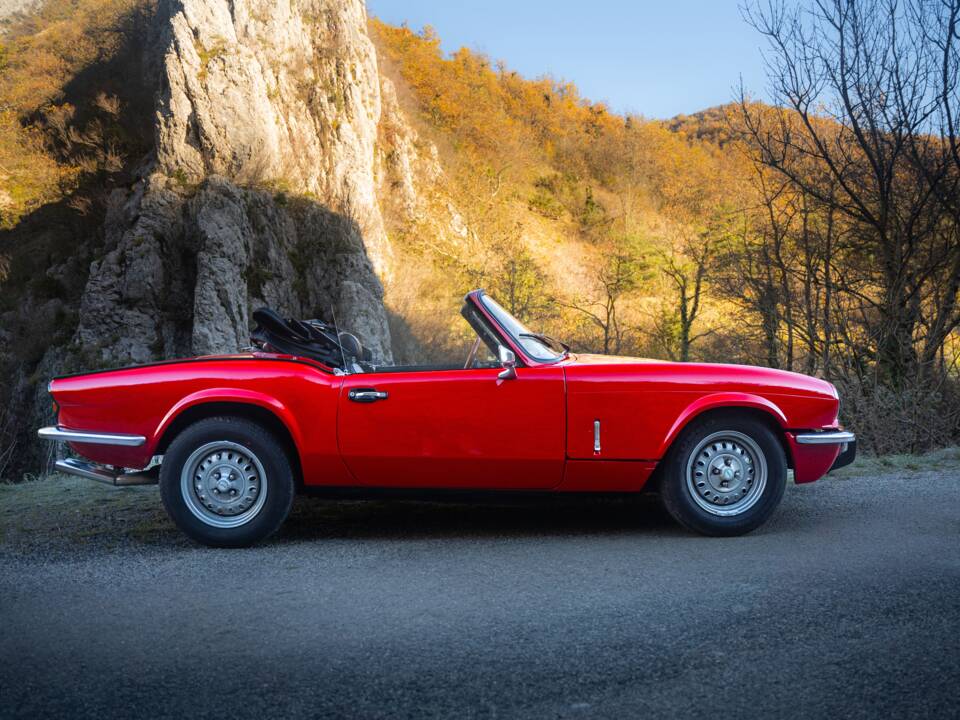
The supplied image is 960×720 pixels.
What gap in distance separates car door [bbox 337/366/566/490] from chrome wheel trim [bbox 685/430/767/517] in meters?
0.83

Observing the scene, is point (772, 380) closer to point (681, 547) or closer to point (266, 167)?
point (681, 547)

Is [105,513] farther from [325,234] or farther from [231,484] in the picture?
[325,234]

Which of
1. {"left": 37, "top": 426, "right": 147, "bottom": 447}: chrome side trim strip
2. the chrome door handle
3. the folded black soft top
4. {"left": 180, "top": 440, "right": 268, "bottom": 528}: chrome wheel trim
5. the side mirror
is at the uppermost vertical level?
the folded black soft top

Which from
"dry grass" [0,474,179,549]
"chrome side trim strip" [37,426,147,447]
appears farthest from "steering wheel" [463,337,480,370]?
"dry grass" [0,474,179,549]

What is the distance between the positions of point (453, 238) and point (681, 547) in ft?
133

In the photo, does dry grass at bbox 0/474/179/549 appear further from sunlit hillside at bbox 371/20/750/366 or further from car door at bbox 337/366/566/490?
sunlit hillside at bbox 371/20/750/366

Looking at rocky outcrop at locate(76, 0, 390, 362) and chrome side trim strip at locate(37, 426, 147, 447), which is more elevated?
rocky outcrop at locate(76, 0, 390, 362)

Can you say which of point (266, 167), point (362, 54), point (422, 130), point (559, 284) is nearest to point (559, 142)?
point (422, 130)

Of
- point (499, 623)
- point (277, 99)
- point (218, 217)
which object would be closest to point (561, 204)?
point (277, 99)

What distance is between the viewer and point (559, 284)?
46719 millimetres

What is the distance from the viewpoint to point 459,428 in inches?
188

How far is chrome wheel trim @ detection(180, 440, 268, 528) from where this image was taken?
4.81 metres

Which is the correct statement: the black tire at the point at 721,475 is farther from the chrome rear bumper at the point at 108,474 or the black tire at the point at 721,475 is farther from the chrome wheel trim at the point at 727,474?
the chrome rear bumper at the point at 108,474

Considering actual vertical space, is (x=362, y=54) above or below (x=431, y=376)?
above
